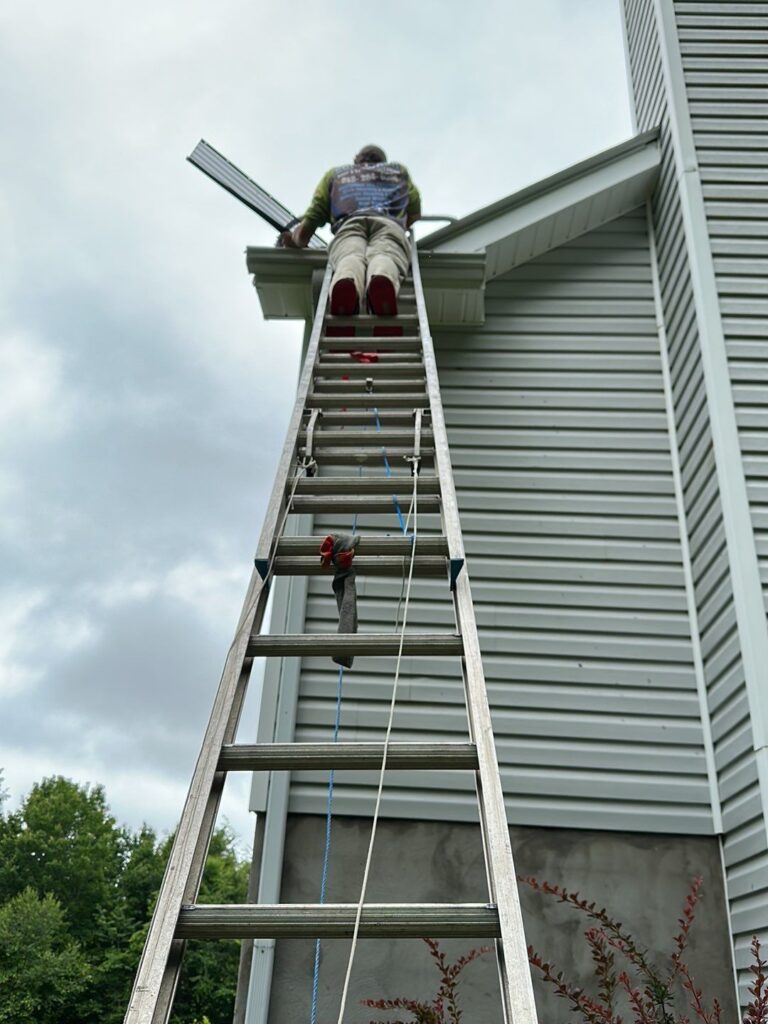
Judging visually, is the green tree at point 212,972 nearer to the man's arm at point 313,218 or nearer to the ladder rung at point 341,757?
the man's arm at point 313,218

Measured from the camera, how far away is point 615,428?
5527mm

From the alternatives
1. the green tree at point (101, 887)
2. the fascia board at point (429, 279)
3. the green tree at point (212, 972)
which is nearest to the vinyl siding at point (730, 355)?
the fascia board at point (429, 279)

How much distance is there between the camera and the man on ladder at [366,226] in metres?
5.04

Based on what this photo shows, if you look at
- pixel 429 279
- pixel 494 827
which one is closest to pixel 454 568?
pixel 494 827

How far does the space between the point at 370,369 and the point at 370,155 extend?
258 centimetres

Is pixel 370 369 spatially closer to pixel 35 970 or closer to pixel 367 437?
pixel 367 437

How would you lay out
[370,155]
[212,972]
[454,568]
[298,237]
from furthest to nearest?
[212,972] → [370,155] → [298,237] → [454,568]

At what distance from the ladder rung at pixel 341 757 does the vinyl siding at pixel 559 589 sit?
2.43 meters

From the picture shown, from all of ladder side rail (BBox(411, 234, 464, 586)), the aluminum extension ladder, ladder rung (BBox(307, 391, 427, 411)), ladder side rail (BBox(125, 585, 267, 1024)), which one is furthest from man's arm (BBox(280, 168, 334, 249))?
ladder side rail (BBox(125, 585, 267, 1024))

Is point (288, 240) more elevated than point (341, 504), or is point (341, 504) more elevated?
point (288, 240)

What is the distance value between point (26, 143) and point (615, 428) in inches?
2598

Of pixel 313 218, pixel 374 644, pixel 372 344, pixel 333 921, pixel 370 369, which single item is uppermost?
pixel 313 218

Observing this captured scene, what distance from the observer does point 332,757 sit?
2.08 metres

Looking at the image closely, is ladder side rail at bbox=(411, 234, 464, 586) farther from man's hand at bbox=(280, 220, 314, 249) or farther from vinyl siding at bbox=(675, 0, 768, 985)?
vinyl siding at bbox=(675, 0, 768, 985)
